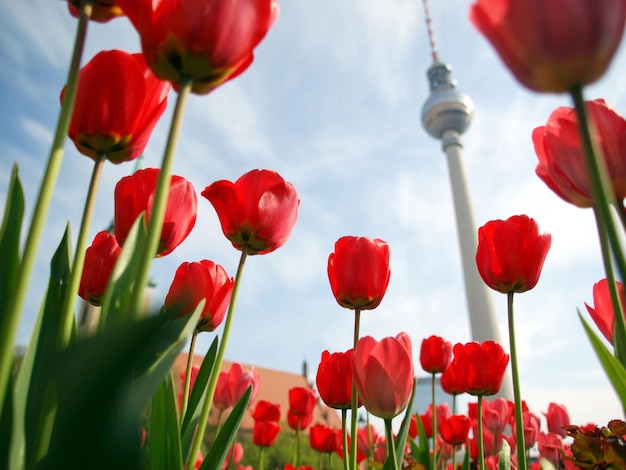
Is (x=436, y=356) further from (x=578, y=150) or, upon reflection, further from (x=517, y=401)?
(x=578, y=150)

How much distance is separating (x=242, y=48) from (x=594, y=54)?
0.45 metres

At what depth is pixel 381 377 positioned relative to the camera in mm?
1265

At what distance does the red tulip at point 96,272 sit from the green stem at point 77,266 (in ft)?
1.55

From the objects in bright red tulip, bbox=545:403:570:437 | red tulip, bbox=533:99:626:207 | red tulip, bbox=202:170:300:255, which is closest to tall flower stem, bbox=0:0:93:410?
red tulip, bbox=202:170:300:255

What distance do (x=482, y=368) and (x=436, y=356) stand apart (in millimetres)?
626

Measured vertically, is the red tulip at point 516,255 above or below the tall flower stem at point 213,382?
above

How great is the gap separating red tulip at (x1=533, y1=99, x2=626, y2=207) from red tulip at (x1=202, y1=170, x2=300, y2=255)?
0.64 metres

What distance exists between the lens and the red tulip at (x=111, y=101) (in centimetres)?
83

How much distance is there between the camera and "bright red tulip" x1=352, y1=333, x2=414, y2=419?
1.26m

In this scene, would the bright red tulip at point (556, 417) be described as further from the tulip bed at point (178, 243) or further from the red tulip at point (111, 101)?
the red tulip at point (111, 101)

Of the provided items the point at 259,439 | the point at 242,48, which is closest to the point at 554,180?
Answer: the point at 242,48

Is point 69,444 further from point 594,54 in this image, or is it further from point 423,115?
point 423,115

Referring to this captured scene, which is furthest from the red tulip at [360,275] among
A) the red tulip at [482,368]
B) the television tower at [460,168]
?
the television tower at [460,168]

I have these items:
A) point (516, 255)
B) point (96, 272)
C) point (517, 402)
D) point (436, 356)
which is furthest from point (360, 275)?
point (436, 356)
